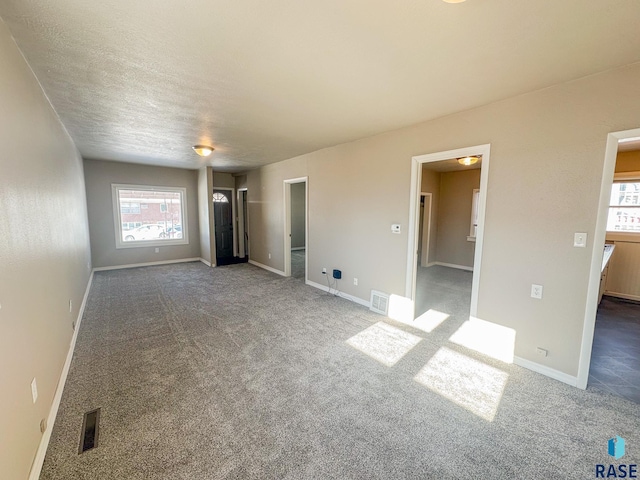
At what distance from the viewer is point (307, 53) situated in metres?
1.87

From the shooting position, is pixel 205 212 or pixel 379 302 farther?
pixel 205 212

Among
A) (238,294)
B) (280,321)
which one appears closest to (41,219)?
(280,321)

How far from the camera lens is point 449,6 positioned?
1420 millimetres

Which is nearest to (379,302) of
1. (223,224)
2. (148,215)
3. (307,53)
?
(307,53)

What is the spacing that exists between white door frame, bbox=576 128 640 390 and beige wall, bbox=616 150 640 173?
10.5ft

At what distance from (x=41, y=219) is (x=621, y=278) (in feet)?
24.9

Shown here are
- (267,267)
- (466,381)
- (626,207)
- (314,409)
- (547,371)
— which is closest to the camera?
(314,409)

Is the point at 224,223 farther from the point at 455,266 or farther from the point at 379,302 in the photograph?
the point at 455,266

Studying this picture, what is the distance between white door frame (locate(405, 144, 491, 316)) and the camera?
277 centimetres

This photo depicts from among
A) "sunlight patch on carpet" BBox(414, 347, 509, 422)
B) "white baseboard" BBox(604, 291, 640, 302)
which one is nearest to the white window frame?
"white baseboard" BBox(604, 291, 640, 302)

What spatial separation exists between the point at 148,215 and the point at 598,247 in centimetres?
827

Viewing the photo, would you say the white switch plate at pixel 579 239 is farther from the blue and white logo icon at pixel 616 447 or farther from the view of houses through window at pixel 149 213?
the view of houses through window at pixel 149 213

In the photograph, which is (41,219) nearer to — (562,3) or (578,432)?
(562,3)

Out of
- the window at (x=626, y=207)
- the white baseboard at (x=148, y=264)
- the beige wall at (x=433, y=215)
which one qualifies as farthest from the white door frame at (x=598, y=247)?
the white baseboard at (x=148, y=264)
